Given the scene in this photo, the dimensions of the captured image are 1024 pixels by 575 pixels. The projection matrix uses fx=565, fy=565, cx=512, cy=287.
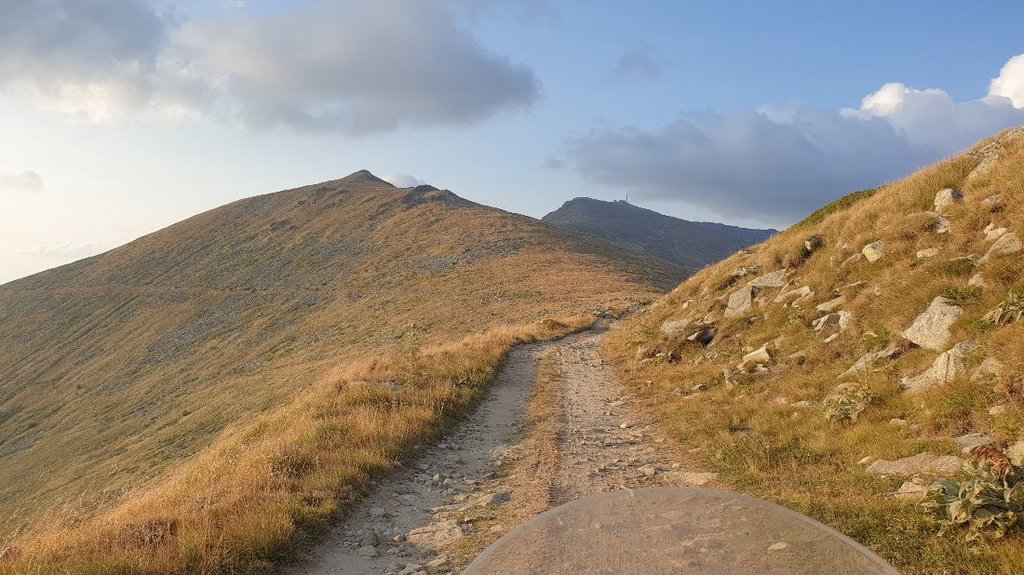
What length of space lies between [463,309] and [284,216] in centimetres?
7497

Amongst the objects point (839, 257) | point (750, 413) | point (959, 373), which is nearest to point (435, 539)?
point (750, 413)

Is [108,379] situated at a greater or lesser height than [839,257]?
lesser

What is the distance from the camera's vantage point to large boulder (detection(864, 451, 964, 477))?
6066 millimetres

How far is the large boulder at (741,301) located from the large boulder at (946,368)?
8928 millimetres

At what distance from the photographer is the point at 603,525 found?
2902mm

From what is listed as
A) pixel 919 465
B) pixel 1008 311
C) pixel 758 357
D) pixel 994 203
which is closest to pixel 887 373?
pixel 1008 311

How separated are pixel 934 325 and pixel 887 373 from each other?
1.15 m

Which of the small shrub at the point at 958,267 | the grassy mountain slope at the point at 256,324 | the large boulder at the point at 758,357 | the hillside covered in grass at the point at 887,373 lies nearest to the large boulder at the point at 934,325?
the hillside covered in grass at the point at 887,373

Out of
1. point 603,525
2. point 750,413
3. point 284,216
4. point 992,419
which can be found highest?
point 284,216

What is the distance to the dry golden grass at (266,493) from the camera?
569 centimetres

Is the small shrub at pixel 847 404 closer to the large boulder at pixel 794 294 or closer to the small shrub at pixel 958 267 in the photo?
the small shrub at pixel 958 267

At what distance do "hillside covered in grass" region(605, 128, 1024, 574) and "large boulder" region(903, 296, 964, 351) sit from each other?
0.03 meters

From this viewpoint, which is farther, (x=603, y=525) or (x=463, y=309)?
(x=463, y=309)

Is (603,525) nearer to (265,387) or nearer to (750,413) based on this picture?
(750,413)
